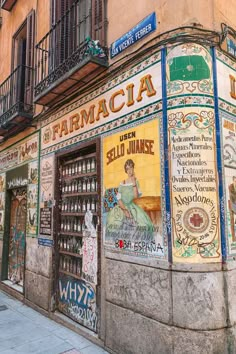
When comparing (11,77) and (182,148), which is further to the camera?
(11,77)

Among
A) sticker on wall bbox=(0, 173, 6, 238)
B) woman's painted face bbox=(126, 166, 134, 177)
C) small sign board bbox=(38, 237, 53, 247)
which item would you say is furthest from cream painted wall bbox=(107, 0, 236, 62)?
sticker on wall bbox=(0, 173, 6, 238)

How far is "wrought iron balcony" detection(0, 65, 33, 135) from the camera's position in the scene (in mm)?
6957

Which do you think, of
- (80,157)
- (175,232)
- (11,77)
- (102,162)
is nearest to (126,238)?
(175,232)

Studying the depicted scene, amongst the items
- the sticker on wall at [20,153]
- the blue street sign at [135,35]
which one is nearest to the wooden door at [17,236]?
the sticker on wall at [20,153]

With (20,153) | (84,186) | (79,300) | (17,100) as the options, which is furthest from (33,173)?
(79,300)

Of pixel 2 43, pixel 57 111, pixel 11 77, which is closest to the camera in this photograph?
pixel 57 111

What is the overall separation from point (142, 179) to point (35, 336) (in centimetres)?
304

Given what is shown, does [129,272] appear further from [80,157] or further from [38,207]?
[38,207]

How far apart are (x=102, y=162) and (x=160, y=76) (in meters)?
1.52

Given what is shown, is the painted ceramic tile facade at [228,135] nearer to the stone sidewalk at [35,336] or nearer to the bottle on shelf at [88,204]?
the bottle on shelf at [88,204]

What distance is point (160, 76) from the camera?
3.75 m

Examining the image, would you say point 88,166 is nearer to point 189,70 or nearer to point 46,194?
point 46,194

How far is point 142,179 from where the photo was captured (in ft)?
12.7

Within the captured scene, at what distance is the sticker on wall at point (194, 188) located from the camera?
3.35 meters
